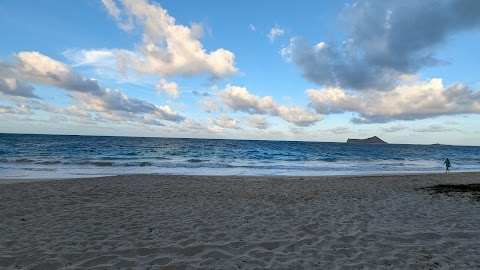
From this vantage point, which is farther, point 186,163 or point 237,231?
point 186,163

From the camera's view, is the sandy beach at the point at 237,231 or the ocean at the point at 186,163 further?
the ocean at the point at 186,163

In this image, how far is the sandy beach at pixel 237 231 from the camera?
4980 millimetres

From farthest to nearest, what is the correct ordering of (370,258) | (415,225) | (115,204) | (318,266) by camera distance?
(115,204)
(415,225)
(370,258)
(318,266)

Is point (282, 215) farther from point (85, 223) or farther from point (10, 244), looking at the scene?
point (10, 244)

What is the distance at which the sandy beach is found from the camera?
4980mm

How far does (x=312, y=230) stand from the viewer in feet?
22.0

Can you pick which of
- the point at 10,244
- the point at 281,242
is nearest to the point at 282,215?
the point at 281,242

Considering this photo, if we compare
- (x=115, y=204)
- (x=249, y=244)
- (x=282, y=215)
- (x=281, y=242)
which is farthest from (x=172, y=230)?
(x=115, y=204)

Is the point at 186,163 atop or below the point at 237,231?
below

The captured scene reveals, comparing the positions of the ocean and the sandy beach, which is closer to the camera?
the sandy beach

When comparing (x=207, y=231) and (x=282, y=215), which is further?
(x=282, y=215)

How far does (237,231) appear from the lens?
6.64 metres

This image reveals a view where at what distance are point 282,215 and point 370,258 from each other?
3.30m

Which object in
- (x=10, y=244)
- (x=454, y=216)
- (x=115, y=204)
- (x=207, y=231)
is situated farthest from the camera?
(x=115, y=204)
